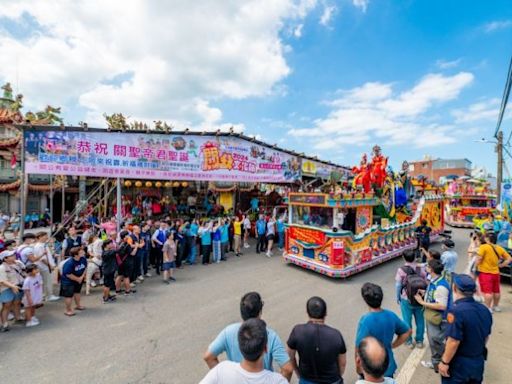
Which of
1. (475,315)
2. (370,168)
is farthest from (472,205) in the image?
(475,315)

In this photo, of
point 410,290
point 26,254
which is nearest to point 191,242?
point 26,254

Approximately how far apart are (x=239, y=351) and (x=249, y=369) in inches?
19.9

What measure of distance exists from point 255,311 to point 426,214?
12.8m

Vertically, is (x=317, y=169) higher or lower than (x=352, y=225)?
higher

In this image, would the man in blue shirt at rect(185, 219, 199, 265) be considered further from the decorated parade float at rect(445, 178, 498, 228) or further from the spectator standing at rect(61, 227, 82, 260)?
the decorated parade float at rect(445, 178, 498, 228)

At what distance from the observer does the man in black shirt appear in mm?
2150

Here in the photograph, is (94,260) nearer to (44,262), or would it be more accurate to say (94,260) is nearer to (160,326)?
(44,262)

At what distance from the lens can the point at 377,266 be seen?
8.84m

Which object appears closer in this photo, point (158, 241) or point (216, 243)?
point (158, 241)

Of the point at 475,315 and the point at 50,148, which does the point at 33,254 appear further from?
the point at 475,315

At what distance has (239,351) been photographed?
6.95ft

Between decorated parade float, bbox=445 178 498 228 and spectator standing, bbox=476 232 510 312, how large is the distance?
1545 cm

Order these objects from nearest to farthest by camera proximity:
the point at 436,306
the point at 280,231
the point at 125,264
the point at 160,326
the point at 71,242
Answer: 1. the point at 436,306
2. the point at 160,326
3. the point at 125,264
4. the point at 71,242
5. the point at 280,231

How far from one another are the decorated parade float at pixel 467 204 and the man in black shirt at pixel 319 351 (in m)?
20.5
